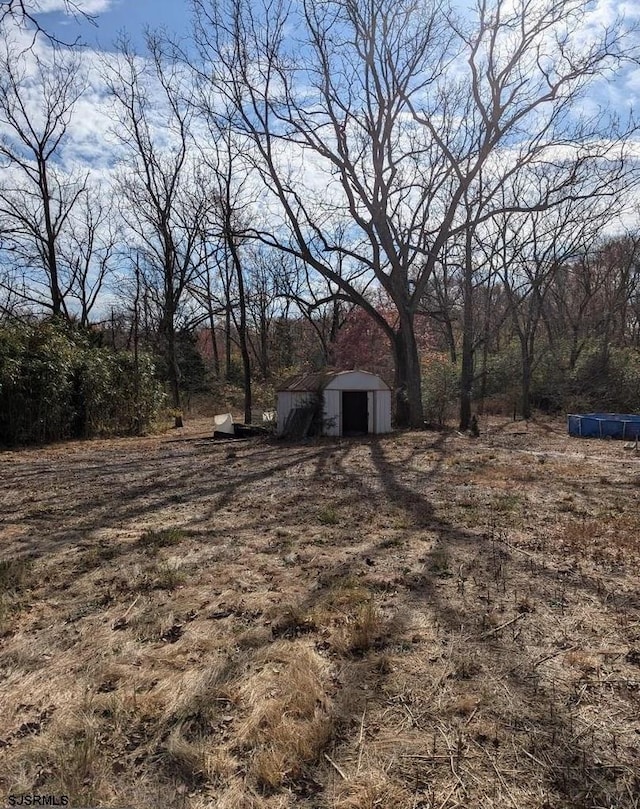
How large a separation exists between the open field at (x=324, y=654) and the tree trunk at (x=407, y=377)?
Answer: 27.8ft

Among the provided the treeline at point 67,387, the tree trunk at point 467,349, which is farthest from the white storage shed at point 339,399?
the treeline at point 67,387

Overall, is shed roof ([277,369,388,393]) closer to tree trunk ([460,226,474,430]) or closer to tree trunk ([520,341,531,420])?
tree trunk ([460,226,474,430])

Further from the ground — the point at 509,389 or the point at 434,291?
the point at 434,291

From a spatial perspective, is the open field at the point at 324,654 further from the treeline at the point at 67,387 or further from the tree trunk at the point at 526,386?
the tree trunk at the point at 526,386

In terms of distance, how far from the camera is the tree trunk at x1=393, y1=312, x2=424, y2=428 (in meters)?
14.2

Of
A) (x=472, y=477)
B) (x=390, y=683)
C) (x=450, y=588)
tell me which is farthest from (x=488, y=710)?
(x=472, y=477)

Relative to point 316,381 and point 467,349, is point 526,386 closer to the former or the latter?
point 467,349

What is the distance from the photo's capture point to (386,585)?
11.6ft

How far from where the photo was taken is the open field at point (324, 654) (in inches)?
72.6

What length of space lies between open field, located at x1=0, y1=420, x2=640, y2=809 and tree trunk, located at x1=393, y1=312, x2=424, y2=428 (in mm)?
8482

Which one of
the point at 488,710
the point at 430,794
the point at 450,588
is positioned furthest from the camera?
the point at 450,588

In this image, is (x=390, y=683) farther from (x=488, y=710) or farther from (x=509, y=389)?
(x=509, y=389)

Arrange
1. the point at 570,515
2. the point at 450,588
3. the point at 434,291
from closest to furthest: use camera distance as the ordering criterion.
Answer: the point at 450,588 → the point at 570,515 → the point at 434,291

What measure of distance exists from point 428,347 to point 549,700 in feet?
89.4
